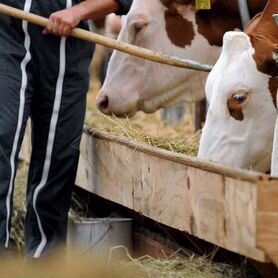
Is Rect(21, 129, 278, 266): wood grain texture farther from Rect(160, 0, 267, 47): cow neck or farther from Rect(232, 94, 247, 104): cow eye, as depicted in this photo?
Rect(160, 0, 267, 47): cow neck

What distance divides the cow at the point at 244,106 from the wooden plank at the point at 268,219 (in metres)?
0.99

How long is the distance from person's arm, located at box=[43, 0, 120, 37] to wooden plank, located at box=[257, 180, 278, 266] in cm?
188

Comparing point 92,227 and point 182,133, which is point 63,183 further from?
point 182,133

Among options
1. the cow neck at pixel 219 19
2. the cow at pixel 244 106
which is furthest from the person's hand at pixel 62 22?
the cow neck at pixel 219 19

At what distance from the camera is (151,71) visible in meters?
7.15

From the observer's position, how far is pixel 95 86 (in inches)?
543

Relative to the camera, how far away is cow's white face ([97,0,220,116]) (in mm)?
6922

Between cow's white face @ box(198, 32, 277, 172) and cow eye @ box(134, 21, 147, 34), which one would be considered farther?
cow eye @ box(134, 21, 147, 34)

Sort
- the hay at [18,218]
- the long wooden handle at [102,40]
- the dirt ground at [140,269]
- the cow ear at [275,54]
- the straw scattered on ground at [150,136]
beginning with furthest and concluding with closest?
the hay at [18,218]
the straw scattered on ground at [150,136]
the long wooden handle at [102,40]
the cow ear at [275,54]
the dirt ground at [140,269]

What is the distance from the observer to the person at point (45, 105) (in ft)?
19.6

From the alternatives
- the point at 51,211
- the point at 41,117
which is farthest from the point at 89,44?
the point at 51,211

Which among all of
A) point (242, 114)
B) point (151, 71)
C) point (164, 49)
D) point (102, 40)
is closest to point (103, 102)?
point (151, 71)

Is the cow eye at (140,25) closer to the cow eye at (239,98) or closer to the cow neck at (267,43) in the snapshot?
the cow neck at (267,43)

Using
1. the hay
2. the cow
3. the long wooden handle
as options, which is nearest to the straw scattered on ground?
the long wooden handle
